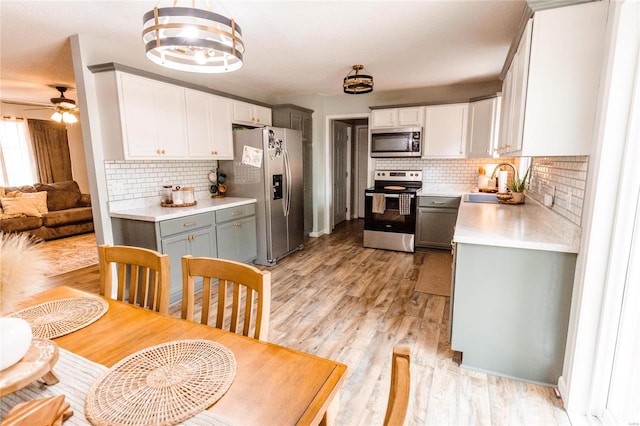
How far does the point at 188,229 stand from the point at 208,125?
50.3 inches

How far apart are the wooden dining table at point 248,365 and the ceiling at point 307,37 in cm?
204

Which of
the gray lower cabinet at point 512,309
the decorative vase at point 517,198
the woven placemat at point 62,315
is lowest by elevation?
the gray lower cabinet at point 512,309

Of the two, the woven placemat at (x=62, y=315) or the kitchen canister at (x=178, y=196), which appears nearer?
the woven placemat at (x=62, y=315)

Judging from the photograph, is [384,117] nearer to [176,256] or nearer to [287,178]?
[287,178]

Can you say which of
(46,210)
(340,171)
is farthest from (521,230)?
(46,210)

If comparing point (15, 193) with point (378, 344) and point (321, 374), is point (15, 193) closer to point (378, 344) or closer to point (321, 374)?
point (378, 344)

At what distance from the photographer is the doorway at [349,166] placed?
21.1 ft

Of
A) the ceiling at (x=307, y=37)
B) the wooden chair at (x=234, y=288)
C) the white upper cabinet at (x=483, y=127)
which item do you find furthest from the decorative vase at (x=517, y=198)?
the wooden chair at (x=234, y=288)

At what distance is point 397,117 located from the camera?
4.71 m

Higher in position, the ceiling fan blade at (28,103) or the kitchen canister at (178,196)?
the ceiling fan blade at (28,103)

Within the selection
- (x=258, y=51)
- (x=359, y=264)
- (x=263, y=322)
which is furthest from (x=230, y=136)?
(x=263, y=322)

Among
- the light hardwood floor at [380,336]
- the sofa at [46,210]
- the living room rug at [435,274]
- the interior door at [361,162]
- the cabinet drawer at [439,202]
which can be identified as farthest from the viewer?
the interior door at [361,162]

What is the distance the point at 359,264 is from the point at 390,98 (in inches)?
105

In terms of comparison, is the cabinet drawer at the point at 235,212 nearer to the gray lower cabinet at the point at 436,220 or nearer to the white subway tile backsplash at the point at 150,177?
the white subway tile backsplash at the point at 150,177
